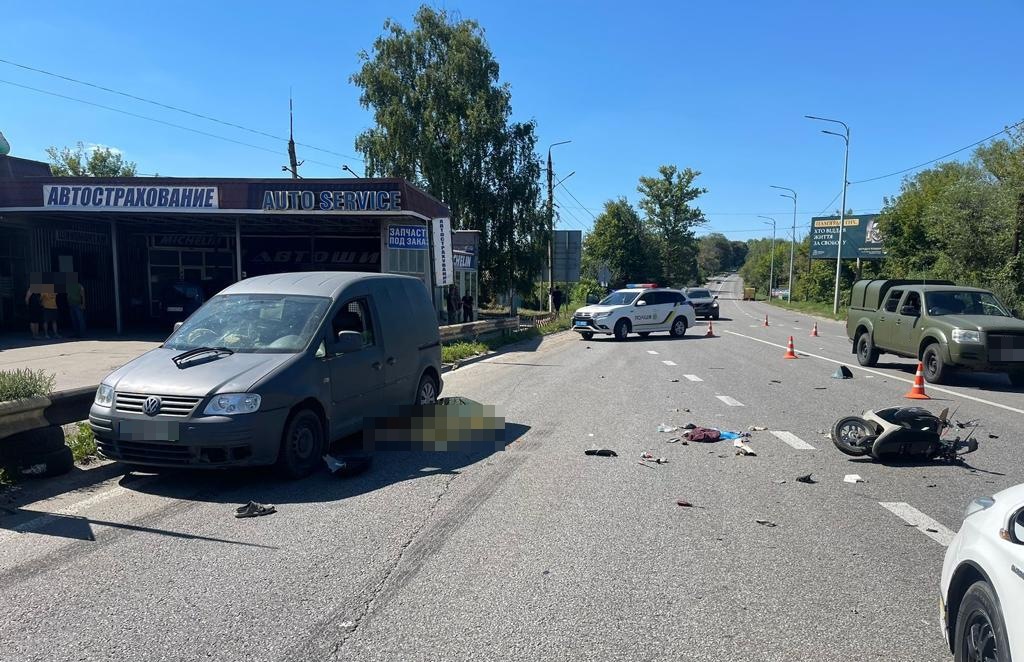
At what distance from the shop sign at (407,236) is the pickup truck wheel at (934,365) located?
15406 millimetres

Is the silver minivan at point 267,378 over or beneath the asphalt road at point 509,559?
over

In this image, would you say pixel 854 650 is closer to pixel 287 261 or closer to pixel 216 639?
pixel 216 639

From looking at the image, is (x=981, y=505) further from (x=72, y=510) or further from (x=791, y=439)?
(x=72, y=510)

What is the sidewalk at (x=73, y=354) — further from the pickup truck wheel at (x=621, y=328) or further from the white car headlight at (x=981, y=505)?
the pickup truck wheel at (x=621, y=328)

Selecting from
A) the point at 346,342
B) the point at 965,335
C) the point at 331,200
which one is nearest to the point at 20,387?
the point at 346,342

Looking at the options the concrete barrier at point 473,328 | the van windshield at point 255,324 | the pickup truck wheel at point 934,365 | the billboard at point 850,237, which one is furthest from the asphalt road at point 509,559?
the billboard at point 850,237

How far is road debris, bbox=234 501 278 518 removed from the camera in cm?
566

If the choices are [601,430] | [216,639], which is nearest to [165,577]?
[216,639]

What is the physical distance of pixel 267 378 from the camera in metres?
6.36

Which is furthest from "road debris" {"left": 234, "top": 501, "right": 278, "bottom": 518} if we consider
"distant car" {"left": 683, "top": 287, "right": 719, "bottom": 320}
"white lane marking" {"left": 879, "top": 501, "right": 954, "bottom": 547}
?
"distant car" {"left": 683, "top": 287, "right": 719, "bottom": 320}

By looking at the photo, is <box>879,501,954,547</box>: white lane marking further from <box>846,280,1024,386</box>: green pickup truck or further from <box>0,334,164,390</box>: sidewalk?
<box>0,334,164,390</box>: sidewalk

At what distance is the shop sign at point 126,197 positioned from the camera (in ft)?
69.7

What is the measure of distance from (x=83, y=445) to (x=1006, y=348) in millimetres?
13609

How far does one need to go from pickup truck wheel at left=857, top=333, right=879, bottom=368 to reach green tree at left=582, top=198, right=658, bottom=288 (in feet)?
215
